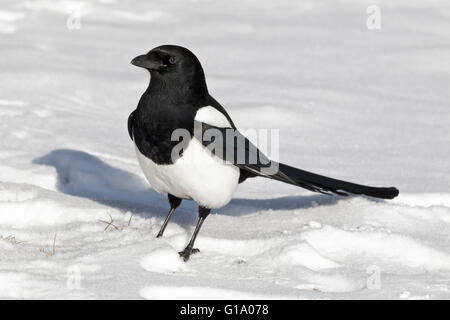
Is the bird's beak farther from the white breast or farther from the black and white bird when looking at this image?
the white breast

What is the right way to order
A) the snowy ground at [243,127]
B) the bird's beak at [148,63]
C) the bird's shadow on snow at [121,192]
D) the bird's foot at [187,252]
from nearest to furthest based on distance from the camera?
the snowy ground at [243,127] → the bird's foot at [187,252] → the bird's beak at [148,63] → the bird's shadow on snow at [121,192]

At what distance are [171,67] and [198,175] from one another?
1.64 feet

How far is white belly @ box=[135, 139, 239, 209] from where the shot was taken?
367 cm

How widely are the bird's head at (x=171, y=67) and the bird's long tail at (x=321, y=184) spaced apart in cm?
66

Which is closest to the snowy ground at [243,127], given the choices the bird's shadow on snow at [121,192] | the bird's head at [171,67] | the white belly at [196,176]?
the bird's shadow on snow at [121,192]

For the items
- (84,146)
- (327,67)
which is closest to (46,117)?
(84,146)

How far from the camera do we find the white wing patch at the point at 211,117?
374cm

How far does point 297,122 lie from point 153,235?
8.19 ft

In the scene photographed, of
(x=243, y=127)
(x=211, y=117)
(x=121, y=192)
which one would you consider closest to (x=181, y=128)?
(x=211, y=117)

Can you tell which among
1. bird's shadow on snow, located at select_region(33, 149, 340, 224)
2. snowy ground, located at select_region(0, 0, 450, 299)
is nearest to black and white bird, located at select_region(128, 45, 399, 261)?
snowy ground, located at select_region(0, 0, 450, 299)

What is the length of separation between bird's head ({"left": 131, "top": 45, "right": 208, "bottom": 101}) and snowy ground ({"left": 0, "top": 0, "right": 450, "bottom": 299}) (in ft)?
2.33

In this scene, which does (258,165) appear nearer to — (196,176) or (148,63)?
(196,176)

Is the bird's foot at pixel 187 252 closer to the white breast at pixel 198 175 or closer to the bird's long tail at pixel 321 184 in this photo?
the white breast at pixel 198 175
